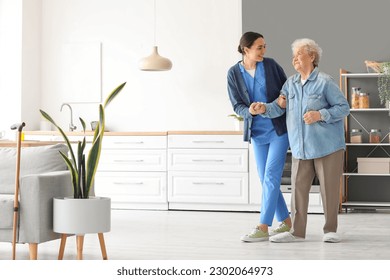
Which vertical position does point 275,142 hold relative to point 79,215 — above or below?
above

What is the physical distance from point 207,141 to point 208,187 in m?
0.47

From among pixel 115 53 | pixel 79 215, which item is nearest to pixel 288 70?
pixel 115 53

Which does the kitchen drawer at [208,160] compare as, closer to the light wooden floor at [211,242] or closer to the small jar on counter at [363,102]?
the light wooden floor at [211,242]

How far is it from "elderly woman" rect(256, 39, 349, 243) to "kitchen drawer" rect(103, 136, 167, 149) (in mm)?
2570

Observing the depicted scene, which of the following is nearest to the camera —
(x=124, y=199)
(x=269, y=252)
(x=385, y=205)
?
(x=269, y=252)

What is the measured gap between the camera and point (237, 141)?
704 centimetres

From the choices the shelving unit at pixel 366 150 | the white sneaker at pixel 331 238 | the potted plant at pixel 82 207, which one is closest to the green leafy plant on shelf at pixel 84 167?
the potted plant at pixel 82 207

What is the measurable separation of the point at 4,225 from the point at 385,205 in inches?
163

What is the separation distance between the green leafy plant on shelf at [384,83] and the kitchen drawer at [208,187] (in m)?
1.58

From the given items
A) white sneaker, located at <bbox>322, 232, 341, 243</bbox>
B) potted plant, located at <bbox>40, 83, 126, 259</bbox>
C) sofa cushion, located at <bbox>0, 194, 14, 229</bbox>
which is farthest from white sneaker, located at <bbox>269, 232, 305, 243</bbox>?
sofa cushion, located at <bbox>0, 194, 14, 229</bbox>

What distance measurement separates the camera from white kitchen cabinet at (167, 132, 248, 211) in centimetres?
704

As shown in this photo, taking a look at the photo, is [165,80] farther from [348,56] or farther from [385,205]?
[385,205]

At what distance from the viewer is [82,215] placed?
12.2 ft

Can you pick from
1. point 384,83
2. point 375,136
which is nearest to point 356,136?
point 375,136
